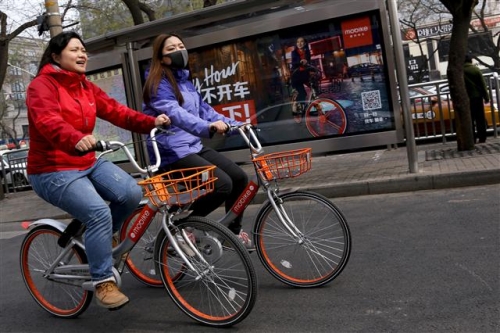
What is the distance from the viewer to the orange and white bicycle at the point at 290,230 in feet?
12.4

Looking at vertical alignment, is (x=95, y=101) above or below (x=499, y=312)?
above

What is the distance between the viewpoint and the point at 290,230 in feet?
12.6

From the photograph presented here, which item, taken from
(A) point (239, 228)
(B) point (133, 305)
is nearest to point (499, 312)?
(A) point (239, 228)

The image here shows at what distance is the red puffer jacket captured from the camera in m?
3.26

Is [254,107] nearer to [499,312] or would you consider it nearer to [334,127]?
[334,127]

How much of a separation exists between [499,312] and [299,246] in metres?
1.31

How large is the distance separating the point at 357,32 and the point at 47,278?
19.8ft

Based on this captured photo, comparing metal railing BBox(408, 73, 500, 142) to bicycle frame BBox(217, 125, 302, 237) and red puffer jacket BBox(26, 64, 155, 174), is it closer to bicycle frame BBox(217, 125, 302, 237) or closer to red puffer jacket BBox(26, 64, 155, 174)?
bicycle frame BBox(217, 125, 302, 237)

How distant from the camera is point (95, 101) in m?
3.82

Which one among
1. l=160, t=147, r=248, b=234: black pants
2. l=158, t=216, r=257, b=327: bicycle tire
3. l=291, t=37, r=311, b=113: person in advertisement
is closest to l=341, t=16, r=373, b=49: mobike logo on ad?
l=291, t=37, r=311, b=113: person in advertisement

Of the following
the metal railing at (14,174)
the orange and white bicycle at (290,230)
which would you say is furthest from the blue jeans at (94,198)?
the metal railing at (14,174)

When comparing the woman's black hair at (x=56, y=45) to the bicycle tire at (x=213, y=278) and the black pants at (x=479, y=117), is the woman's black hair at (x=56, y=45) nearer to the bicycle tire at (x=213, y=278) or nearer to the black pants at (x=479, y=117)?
the bicycle tire at (x=213, y=278)

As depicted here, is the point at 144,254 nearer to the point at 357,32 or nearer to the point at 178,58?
the point at 178,58

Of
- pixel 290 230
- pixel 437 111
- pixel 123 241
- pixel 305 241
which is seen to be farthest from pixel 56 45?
pixel 437 111
